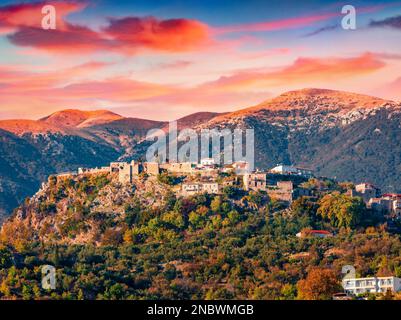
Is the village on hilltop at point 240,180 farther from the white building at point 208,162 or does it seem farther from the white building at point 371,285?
the white building at point 371,285

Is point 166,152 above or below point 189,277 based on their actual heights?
above

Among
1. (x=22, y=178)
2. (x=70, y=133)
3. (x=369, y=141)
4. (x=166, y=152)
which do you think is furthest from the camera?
(x=70, y=133)

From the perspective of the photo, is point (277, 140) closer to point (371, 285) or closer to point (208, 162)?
point (208, 162)

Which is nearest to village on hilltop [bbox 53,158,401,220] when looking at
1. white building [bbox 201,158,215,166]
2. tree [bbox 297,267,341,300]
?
white building [bbox 201,158,215,166]

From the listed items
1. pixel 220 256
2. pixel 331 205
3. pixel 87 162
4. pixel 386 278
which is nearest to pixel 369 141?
pixel 87 162
